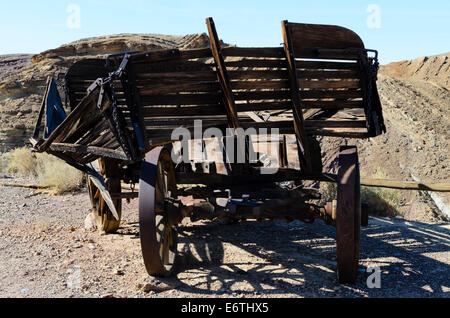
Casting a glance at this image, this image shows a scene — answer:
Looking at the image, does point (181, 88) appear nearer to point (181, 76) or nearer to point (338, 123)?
point (181, 76)

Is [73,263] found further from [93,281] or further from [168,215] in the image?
[168,215]

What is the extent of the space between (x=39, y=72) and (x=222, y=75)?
19.8m

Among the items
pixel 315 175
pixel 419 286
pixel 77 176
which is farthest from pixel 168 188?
pixel 77 176

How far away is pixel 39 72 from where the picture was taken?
827 inches

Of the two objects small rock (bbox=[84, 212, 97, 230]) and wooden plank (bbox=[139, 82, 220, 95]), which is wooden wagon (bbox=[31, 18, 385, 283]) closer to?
wooden plank (bbox=[139, 82, 220, 95])

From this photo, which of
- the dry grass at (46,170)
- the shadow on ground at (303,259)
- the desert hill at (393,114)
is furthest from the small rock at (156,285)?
the desert hill at (393,114)

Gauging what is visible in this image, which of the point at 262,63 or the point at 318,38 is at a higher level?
the point at 318,38

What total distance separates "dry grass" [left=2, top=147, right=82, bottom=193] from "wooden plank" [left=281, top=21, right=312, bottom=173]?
6.02 m

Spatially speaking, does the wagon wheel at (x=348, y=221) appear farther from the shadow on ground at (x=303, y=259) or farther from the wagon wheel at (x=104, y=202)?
the wagon wheel at (x=104, y=202)

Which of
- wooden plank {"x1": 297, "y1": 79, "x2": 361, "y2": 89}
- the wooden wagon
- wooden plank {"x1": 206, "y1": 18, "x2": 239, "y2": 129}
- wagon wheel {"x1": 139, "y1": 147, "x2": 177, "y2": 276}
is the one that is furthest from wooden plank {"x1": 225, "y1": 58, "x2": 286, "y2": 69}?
wagon wheel {"x1": 139, "y1": 147, "x2": 177, "y2": 276}

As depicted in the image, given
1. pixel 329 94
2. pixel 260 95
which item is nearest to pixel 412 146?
pixel 329 94

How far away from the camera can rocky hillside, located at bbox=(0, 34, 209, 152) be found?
17.8 metres

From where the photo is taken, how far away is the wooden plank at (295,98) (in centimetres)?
364

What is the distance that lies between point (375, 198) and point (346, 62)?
Result: 14.0 ft
